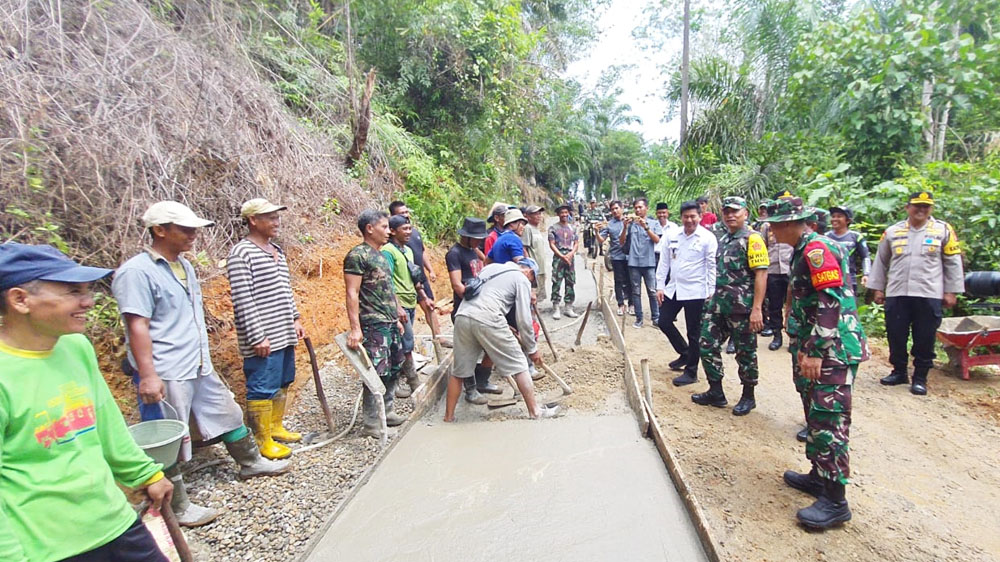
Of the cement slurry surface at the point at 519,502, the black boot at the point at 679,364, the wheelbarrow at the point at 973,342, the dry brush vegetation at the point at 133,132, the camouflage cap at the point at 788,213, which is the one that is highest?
the dry brush vegetation at the point at 133,132

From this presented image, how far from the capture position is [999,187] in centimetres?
530

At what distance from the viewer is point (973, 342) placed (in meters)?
4.27

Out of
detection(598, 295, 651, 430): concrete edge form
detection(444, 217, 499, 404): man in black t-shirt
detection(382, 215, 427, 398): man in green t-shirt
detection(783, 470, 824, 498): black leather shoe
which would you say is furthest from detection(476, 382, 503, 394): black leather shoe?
detection(783, 470, 824, 498): black leather shoe

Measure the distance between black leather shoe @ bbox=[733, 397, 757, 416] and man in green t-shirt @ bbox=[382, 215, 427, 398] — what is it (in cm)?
271

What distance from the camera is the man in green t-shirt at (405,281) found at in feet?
13.5

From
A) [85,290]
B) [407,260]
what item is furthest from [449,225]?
[85,290]

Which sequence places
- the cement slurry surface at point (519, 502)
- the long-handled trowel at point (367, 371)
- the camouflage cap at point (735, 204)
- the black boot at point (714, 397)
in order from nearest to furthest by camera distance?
the cement slurry surface at point (519, 502)
the long-handled trowel at point (367, 371)
the camouflage cap at point (735, 204)
the black boot at point (714, 397)

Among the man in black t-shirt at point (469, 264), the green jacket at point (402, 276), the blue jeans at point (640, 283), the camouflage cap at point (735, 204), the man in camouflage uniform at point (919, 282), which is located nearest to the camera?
the camouflage cap at point (735, 204)

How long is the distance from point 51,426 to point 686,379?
14.4 ft

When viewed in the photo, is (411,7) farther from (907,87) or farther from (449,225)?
(907,87)

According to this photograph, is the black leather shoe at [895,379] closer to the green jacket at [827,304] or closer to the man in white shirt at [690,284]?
the man in white shirt at [690,284]

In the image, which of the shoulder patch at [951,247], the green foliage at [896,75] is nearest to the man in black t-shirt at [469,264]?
the shoulder patch at [951,247]

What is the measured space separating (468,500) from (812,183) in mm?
7217

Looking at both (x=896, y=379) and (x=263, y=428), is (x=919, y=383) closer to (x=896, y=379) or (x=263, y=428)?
(x=896, y=379)
